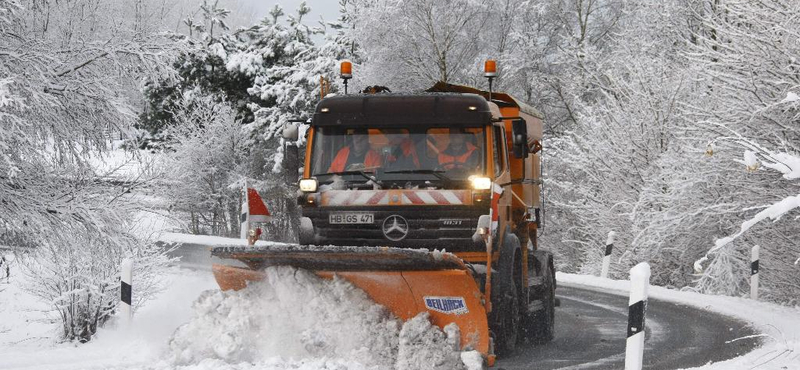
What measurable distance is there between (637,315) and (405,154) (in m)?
2.86

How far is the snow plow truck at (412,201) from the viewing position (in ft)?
25.7

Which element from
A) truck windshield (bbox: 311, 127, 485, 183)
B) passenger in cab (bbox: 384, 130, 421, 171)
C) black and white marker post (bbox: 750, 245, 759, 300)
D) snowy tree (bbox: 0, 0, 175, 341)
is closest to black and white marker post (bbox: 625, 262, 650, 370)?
truck windshield (bbox: 311, 127, 485, 183)

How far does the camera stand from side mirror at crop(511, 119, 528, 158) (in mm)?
8914

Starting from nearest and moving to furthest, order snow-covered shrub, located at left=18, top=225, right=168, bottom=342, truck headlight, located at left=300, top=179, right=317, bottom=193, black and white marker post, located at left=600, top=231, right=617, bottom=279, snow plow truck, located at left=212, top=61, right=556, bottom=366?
1. snow plow truck, located at left=212, top=61, right=556, bottom=366
2. truck headlight, located at left=300, top=179, right=317, bottom=193
3. snow-covered shrub, located at left=18, top=225, right=168, bottom=342
4. black and white marker post, located at left=600, top=231, right=617, bottom=279

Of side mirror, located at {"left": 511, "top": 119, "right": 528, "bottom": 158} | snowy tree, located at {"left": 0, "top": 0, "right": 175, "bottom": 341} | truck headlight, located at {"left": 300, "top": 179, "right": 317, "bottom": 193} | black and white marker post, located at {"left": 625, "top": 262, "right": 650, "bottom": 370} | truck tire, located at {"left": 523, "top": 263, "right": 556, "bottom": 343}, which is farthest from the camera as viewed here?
truck tire, located at {"left": 523, "top": 263, "right": 556, "bottom": 343}

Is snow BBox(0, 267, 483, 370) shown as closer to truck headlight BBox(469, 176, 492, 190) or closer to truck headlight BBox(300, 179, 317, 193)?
truck headlight BBox(300, 179, 317, 193)

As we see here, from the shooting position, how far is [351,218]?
851 cm

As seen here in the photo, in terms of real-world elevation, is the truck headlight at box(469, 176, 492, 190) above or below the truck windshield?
below

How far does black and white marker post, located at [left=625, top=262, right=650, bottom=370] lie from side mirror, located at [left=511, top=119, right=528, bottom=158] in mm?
2499

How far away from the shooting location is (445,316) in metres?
7.72

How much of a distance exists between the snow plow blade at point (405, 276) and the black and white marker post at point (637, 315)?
1.20m

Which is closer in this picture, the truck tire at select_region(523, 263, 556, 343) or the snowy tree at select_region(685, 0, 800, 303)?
the truck tire at select_region(523, 263, 556, 343)

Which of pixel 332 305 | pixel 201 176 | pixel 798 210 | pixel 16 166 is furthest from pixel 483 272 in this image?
pixel 201 176

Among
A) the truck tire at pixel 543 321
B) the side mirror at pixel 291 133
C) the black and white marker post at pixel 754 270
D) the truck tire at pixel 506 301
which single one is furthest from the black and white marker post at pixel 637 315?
the black and white marker post at pixel 754 270
